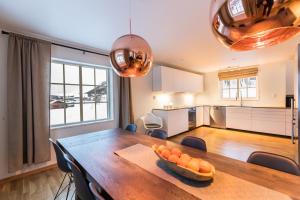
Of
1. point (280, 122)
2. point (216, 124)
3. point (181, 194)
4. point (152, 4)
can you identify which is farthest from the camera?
point (216, 124)

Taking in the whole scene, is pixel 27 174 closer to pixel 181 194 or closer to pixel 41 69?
pixel 41 69

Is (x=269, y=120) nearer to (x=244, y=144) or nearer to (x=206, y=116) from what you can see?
(x=244, y=144)

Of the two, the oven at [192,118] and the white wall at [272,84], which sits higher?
the white wall at [272,84]

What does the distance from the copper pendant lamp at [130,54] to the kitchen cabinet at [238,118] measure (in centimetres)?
461

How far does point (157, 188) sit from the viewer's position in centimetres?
89

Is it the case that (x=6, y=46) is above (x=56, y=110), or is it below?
above

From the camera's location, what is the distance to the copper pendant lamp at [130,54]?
1.36 m

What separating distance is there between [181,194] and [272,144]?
403 cm

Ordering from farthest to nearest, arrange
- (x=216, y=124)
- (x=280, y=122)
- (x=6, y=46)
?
(x=216, y=124)
(x=280, y=122)
(x=6, y=46)

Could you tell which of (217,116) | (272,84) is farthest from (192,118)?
(272,84)

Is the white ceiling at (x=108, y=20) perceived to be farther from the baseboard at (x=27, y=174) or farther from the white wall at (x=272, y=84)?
the baseboard at (x=27, y=174)

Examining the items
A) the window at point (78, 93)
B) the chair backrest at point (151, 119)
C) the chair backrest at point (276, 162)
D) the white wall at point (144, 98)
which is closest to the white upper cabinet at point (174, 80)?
the white wall at point (144, 98)

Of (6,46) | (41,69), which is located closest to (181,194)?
(41,69)

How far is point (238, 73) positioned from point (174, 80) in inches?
94.1
